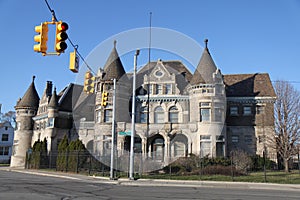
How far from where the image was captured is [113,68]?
132 feet

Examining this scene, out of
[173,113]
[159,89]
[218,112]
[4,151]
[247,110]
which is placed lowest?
[4,151]

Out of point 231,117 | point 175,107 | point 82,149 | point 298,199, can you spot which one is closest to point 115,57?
point 175,107

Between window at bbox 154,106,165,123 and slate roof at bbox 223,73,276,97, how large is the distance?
968 centimetres

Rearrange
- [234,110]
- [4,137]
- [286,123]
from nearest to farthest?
[286,123] → [234,110] → [4,137]

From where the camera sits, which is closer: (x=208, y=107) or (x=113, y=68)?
(x=208, y=107)

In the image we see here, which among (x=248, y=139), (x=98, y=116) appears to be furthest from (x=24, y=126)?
(x=248, y=139)

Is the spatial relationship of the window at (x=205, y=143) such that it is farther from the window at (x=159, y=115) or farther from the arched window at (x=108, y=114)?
the arched window at (x=108, y=114)

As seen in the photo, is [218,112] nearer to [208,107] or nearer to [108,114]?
[208,107]

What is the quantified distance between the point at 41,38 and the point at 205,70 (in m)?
30.4

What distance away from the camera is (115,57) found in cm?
4147

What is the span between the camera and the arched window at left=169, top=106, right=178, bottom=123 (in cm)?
3991

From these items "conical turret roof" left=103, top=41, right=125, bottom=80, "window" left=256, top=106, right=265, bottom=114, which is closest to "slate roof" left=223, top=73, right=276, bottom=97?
"window" left=256, top=106, right=265, bottom=114

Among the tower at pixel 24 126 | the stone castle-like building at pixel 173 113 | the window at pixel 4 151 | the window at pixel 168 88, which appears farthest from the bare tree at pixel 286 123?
the window at pixel 4 151

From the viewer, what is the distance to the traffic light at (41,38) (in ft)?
30.8
